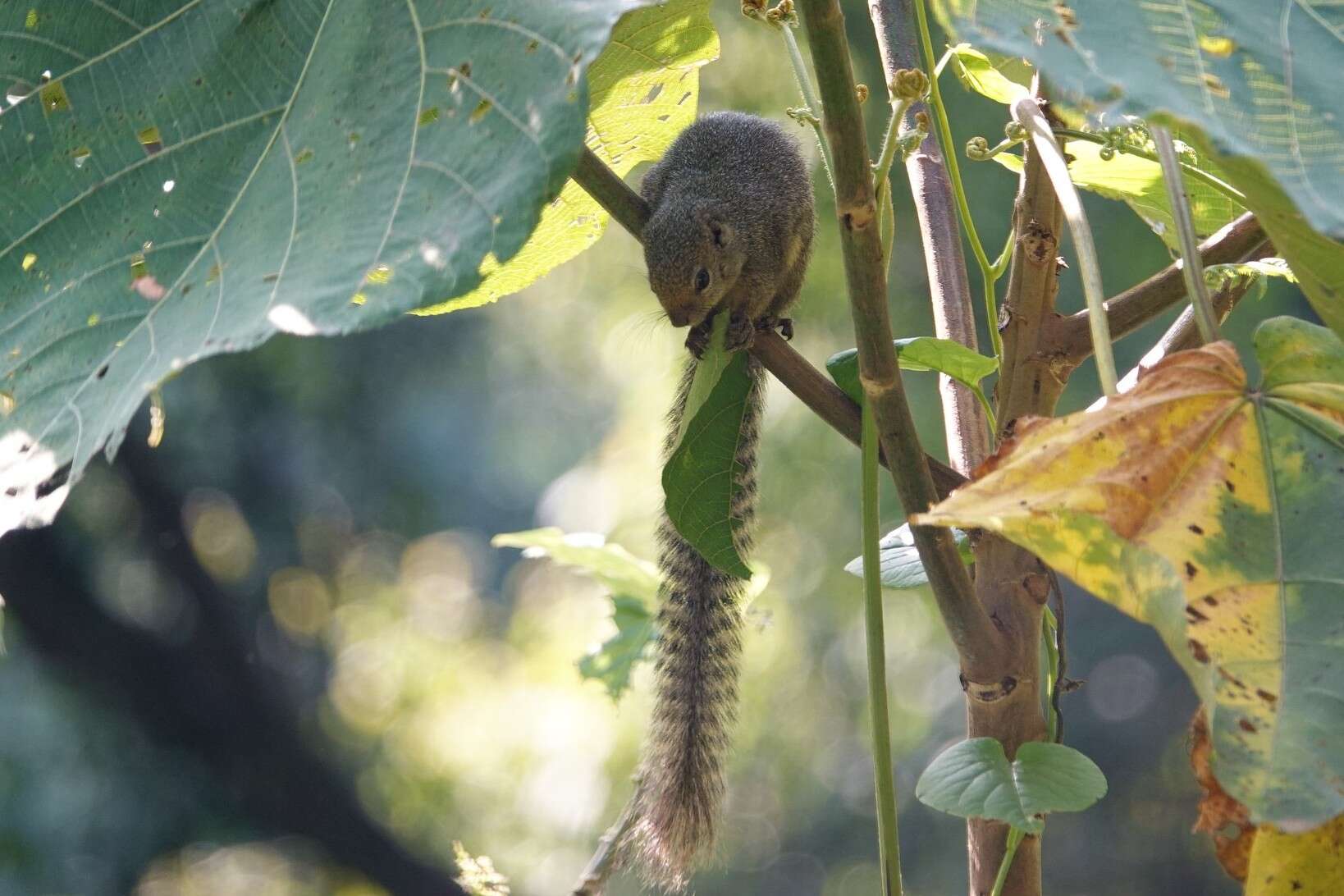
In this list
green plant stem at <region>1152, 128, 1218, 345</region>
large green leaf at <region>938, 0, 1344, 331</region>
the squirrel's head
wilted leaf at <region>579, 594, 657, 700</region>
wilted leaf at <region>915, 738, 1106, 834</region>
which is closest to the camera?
large green leaf at <region>938, 0, 1344, 331</region>

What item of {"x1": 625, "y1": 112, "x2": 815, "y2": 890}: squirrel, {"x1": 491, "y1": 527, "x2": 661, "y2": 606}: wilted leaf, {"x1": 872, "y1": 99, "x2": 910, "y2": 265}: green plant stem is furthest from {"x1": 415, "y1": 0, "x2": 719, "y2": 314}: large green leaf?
{"x1": 491, "y1": 527, "x2": 661, "y2": 606}: wilted leaf

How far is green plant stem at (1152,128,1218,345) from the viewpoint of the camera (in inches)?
20.5

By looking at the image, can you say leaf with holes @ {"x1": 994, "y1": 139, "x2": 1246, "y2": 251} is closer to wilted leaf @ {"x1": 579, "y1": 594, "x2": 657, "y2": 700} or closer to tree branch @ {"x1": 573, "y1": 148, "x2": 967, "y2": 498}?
tree branch @ {"x1": 573, "y1": 148, "x2": 967, "y2": 498}

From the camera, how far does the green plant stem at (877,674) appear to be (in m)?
0.66

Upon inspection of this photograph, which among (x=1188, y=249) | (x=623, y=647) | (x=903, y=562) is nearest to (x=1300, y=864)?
(x=1188, y=249)

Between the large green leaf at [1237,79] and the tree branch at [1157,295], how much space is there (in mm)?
252

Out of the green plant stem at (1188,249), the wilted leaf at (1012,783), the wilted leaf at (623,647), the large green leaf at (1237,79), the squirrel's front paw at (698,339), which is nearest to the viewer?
the large green leaf at (1237,79)

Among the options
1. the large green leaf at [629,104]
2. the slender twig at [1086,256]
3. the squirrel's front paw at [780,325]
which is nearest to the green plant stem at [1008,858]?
the slender twig at [1086,256]

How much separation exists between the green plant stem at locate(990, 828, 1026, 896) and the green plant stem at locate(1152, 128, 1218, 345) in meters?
0.32

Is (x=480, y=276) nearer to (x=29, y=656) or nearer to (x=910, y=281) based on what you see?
(x=910, y=281)

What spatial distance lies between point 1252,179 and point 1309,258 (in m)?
0.06

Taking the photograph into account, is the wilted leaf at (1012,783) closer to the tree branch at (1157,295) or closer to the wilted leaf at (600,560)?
the tree branch at (1157,295)

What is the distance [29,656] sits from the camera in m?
3.03

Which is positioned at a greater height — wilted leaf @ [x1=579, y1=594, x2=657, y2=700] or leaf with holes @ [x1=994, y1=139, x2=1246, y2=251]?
Answer: leaf with holes @ [x1=994, y1=139, x2=1246, y2=251]
